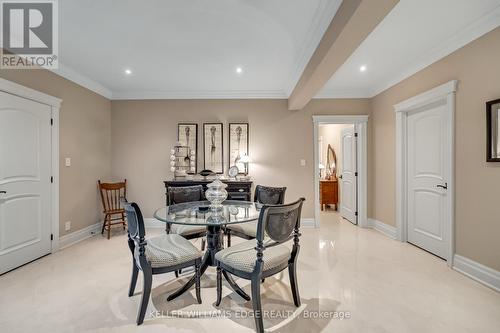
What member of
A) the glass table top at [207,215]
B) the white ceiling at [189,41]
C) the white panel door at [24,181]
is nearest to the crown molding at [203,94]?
the white ceiling at [189,41]

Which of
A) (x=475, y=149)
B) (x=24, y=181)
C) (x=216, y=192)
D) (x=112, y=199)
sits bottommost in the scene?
(x=112, y=199)

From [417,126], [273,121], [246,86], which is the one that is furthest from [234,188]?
Answer: [417,126]

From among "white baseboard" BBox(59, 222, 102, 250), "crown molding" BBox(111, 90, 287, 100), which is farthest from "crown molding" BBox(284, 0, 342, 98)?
"white baseboard" BBox(59, 222, 102, 250)

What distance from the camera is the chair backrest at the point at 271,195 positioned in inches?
120

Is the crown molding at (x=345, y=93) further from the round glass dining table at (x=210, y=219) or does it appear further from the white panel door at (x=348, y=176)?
the round glass dining table at (x=210, y=219)

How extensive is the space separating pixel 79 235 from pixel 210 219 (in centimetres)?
286

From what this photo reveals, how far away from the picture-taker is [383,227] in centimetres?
411

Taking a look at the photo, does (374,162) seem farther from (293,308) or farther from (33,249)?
(33,249)

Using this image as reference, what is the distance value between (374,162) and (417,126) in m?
1.11

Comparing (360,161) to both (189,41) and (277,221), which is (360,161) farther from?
(189,41)

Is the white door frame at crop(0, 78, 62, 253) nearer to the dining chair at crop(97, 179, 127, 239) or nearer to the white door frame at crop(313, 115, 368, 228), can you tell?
the dining chair at crop(97, 179, 127, 239)

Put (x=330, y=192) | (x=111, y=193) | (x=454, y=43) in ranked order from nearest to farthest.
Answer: (x=454, y=43), (x=111, y=193), (x=330, y=192)

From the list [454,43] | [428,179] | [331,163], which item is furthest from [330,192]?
[454,43]

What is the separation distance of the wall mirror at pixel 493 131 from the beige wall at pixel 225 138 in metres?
2.39
